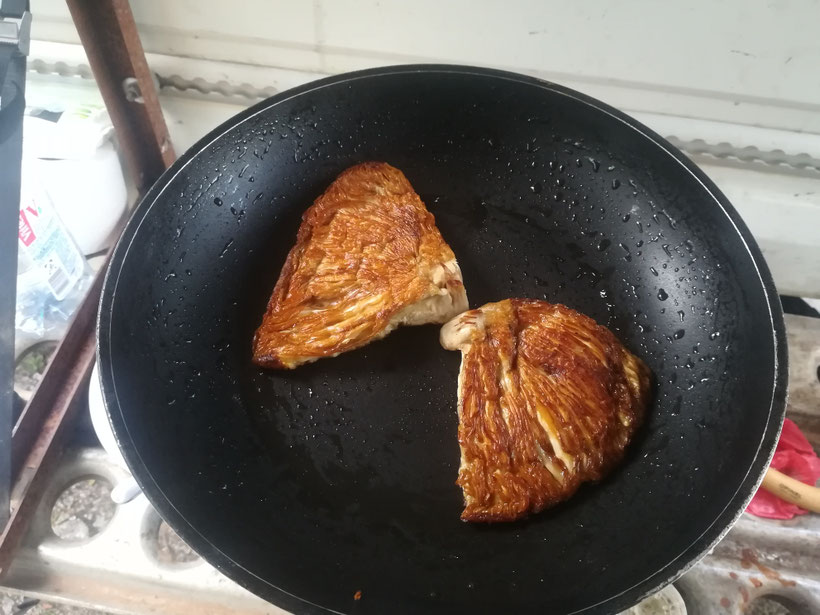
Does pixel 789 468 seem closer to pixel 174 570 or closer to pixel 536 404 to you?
pixel 536 404

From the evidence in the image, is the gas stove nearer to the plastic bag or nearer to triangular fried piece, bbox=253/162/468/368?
the plastic bag

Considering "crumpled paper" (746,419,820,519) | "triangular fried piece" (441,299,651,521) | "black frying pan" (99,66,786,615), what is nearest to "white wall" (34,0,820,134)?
"black frying pan" (99,66,786,615)

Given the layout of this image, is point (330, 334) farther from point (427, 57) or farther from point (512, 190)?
point (427, 57)

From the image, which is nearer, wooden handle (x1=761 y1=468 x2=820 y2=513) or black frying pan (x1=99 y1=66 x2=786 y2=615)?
black frying pan (x1=99 y1=66 x2=786 y2=615)

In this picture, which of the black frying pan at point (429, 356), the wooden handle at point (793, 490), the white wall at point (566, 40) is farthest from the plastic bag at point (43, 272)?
the wooden handle at point (793, 490)

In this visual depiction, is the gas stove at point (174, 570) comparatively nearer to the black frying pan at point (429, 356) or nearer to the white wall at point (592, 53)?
the black frying pan at point (429, 356)

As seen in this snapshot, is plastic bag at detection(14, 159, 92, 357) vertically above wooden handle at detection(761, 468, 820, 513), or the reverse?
plastic bag at detection(14, 159, 92, 357)
